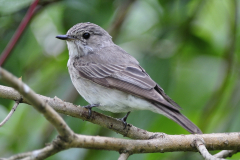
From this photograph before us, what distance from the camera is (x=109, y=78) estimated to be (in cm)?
424

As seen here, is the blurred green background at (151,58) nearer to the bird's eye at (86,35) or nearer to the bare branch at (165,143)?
the bird's eye at (86,35)

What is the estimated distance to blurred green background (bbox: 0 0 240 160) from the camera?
4469 mm

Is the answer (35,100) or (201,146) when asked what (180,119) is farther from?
(35,100)

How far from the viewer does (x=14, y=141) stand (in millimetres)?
4559

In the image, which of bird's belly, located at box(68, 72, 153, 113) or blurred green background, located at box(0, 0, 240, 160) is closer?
bird's belly, located at box(68, 72, 153, 113)

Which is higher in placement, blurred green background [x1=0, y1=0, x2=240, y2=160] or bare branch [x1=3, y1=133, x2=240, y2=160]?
blurred green background [x1=0, y1=0, x2=240, y2=160]

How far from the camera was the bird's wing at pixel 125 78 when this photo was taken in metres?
3.74

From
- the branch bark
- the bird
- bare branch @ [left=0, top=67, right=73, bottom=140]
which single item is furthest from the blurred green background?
bare branch @ [left=0, top=67, right=73, bottom=140]

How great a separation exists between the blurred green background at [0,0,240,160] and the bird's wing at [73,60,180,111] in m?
0.33

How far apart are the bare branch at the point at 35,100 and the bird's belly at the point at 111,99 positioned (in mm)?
1571

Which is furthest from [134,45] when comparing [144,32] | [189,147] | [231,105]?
[189,147]

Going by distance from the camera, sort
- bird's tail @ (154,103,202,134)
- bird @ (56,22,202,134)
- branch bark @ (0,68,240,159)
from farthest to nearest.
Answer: bird @ (56,22,202,134)
bird's tail @ (154,103,202,134)
branch bark @ (0,68,240,159)

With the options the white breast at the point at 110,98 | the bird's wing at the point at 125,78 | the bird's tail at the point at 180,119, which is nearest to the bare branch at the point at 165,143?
the bird's tail at the point at 180,119

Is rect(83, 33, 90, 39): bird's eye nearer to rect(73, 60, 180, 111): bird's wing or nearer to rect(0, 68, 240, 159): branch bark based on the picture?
rect(73, 60, 180, 111): bird's wing
